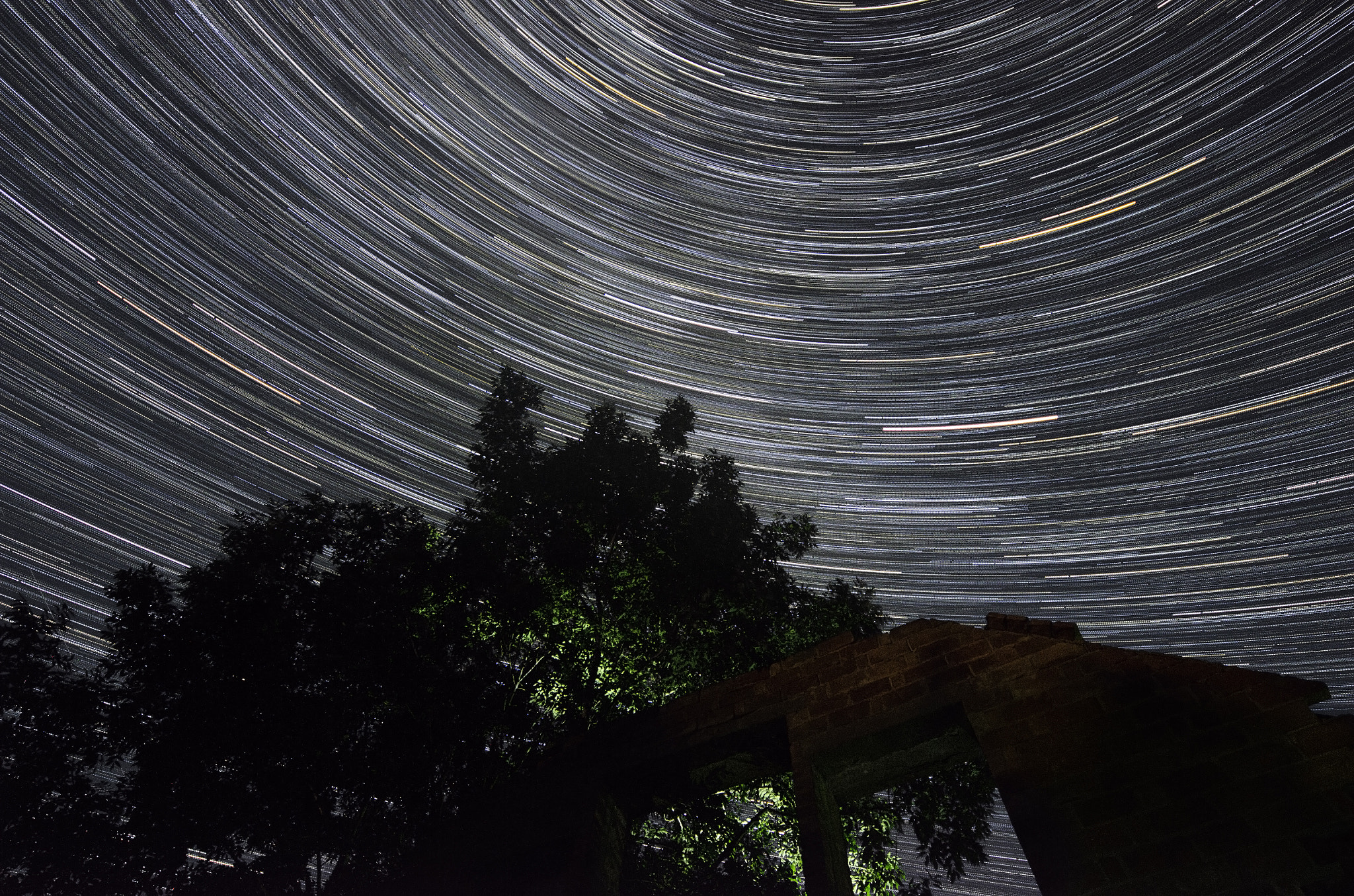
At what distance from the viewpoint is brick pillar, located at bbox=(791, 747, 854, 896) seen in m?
6.32

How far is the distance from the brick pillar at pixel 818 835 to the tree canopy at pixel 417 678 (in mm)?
2357

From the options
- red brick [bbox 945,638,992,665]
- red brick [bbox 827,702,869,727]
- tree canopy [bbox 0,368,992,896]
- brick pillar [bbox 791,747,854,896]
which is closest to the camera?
brick pillar [bbox 791,747,854,896]

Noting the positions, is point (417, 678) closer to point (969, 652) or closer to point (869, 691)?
point (869, 691)

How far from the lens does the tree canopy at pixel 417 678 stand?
843 centimetres

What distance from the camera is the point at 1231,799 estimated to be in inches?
188

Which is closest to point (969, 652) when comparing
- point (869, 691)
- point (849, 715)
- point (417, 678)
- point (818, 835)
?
point (869, 691)

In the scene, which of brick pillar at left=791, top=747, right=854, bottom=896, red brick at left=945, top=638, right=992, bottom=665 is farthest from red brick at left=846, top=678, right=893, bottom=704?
brick pillar at left=791, top=747, right=854, bottom=896

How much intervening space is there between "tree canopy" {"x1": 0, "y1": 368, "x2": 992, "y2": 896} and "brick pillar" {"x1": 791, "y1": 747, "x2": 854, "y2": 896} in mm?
2357

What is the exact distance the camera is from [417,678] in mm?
9633

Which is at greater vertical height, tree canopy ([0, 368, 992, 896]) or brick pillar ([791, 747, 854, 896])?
tree canopy ([0, 368, 992, 896])

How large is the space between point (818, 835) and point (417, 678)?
577 cm

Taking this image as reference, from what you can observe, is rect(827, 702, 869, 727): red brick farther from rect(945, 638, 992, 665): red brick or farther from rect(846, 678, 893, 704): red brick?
rect(945, 638, 992, 665): red brick

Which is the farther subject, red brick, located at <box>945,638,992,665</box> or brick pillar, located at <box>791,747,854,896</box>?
red brick, located at <box>945,638,992,665</box>

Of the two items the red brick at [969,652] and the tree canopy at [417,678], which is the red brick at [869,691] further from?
the tree canopy at [417,678]
